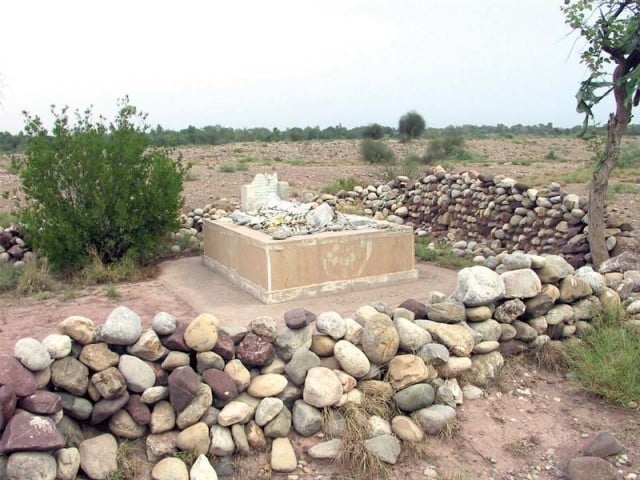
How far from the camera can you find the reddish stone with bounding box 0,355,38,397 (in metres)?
3.51

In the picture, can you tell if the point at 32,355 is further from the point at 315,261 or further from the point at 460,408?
the point at 315,261

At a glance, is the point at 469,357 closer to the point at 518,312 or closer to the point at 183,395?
the point at 518,312

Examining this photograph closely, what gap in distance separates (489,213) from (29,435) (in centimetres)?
857

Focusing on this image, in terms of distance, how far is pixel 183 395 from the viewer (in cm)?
400

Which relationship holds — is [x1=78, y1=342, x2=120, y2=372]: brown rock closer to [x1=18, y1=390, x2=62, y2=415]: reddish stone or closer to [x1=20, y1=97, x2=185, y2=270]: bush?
[x1=18, y1=390, x2=62, y2=415]: reddish stone

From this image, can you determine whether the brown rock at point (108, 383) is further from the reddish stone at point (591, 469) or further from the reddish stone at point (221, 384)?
the reddish stone at point (591, 469)

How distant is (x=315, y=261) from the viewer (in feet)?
25.3

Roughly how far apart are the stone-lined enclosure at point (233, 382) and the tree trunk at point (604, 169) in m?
3.18

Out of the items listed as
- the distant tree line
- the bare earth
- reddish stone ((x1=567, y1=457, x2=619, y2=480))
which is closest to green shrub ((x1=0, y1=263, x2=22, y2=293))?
the bare earth

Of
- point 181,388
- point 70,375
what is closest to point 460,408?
point 181,388

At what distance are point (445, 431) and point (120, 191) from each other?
645 cm

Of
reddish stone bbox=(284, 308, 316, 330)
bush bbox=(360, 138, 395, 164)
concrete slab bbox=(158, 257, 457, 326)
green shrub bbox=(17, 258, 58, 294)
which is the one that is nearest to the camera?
reddish stone bbox=(284, 308, 316, 330)

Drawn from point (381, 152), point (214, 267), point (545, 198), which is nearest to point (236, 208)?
point (214, 267)

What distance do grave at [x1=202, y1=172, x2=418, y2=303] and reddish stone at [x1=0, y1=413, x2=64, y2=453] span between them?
13.1 feet
